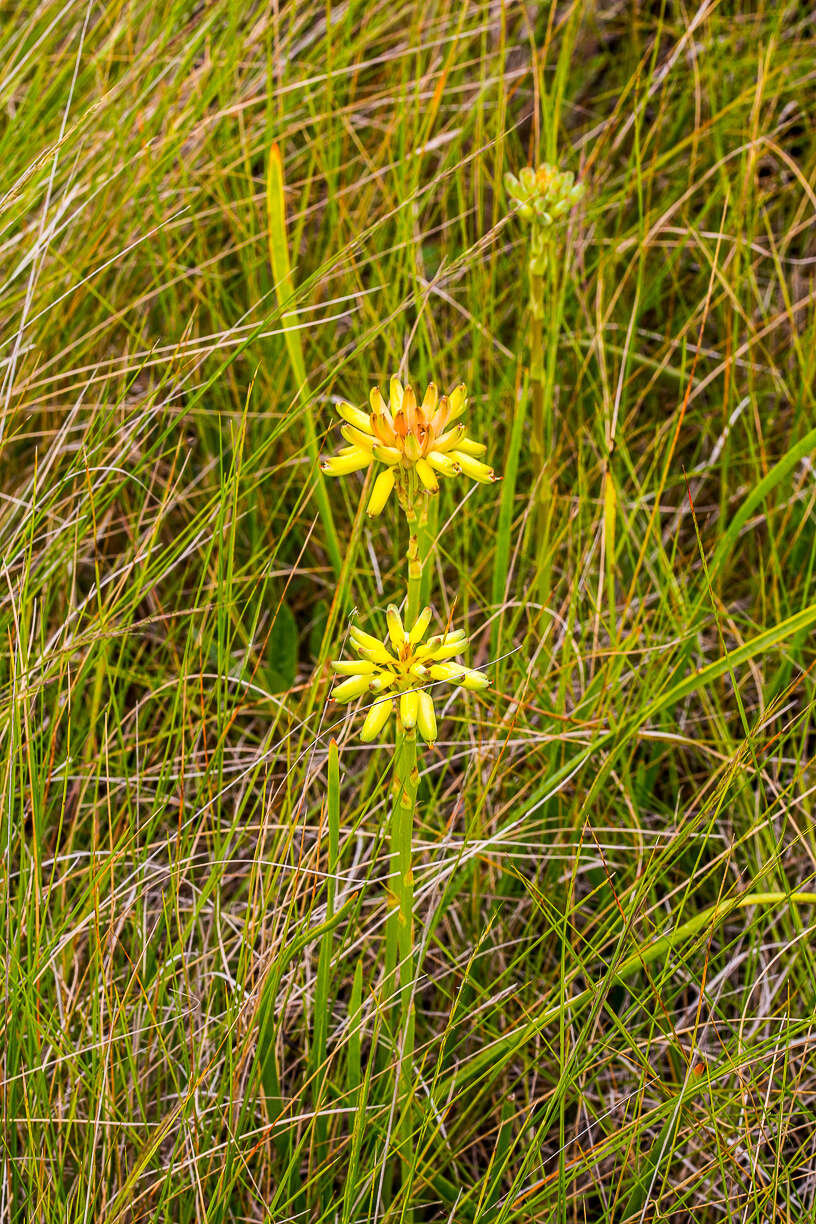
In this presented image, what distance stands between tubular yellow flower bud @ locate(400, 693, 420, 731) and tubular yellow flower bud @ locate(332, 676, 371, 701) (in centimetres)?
5

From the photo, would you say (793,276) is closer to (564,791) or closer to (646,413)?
(646,413)

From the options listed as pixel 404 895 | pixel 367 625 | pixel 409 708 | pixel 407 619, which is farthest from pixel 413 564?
pixel 367 625

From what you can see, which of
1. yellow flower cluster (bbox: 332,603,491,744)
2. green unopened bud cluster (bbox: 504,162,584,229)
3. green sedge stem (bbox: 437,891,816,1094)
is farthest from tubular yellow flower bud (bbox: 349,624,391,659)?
green unopened bud cluster (bbox: 504,162,584,229)

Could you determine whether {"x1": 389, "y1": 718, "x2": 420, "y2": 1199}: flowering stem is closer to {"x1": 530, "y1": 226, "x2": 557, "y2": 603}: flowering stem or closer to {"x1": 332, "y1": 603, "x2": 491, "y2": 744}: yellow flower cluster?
{"x1": 332, "y1": 603, "x2": 491, "y2": 744}: yellow flower cluster

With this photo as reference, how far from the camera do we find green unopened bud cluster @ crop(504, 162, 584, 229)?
6.22 ft

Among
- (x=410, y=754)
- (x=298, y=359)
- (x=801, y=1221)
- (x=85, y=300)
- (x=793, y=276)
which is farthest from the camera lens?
(x=793, y=276)

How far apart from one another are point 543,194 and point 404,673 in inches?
42.4

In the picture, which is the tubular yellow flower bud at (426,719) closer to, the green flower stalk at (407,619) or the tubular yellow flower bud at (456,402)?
the green flower stalk at (407,619)

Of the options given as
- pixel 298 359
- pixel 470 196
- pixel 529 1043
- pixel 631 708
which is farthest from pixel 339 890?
pixel 470 196

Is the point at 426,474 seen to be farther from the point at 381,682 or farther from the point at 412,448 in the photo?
the point at 381,682

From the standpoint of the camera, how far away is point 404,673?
4.12 feet

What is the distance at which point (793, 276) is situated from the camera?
8.75ft

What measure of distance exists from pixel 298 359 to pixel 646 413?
951 mm

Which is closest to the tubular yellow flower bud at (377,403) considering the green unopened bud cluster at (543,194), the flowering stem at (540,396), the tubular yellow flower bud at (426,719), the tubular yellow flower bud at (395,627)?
the tubular yellow flower bud at (395,627)
